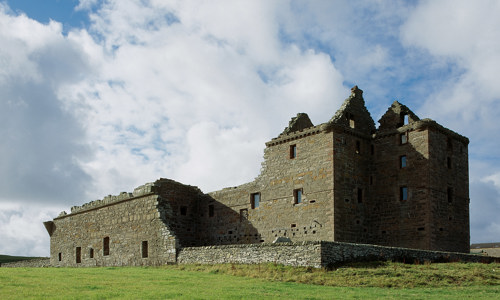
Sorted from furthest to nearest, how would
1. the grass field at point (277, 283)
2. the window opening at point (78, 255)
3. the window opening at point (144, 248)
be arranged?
the window opening at point (78, 255), the window opening at point (144, 248), the grass field at point (277, 283)

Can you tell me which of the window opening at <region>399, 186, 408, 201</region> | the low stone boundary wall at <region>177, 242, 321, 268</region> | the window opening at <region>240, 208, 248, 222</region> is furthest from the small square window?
the low stone boundary wall at <region>177, 242, 321, 268</region>

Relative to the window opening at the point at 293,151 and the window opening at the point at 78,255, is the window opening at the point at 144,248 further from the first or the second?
the window opening at the point at 293,151

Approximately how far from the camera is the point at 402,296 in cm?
2016

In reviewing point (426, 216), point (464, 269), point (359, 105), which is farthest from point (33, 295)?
point (359, 105)

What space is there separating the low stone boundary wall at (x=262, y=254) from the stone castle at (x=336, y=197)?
3.72 meters

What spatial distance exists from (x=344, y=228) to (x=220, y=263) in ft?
28.9

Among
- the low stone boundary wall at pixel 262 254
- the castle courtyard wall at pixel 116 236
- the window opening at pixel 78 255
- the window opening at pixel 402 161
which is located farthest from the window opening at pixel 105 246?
the window opening at pixel 402 161

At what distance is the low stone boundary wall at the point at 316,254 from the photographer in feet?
85.1

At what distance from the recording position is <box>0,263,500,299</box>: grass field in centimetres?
1953

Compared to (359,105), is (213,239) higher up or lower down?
lower down

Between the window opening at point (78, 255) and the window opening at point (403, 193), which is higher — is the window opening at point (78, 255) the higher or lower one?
the lower one

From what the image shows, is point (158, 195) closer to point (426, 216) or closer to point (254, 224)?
point (254, 224)

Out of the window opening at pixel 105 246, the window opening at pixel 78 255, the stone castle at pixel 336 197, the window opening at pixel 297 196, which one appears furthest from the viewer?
the window opening at pixel 78 255

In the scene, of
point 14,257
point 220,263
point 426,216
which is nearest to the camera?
point 220,263
